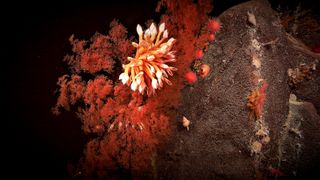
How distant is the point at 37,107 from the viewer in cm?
484

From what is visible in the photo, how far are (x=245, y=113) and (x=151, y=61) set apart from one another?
190cm

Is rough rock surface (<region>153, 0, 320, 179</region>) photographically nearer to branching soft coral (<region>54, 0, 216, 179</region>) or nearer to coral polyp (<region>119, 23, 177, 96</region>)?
branching soft coral (<region>54, 0, 216, 179</region>)

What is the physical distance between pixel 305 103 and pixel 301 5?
8.20 ft

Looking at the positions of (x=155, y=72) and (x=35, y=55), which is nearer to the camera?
(x=155, y=72)

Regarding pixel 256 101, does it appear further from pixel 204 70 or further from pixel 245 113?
pixel 204 70

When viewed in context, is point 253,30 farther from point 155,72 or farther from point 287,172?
point 287,172

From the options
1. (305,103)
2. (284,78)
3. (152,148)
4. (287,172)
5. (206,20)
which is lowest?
(287,172)

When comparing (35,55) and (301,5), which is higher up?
(301,5)

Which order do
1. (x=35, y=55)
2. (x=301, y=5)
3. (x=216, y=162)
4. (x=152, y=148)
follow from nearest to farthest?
1. (x=216, y=162)
2. (x=152, y=148)
3. (x=35, y=55)
4. (x=301, y=5)

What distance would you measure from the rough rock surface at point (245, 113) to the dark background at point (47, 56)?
101 cm

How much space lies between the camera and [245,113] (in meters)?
3.54

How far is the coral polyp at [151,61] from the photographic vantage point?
392 cm

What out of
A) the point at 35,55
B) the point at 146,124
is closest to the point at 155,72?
the point at 146,124

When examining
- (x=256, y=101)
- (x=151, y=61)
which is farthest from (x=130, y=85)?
(x=256, y=101)
